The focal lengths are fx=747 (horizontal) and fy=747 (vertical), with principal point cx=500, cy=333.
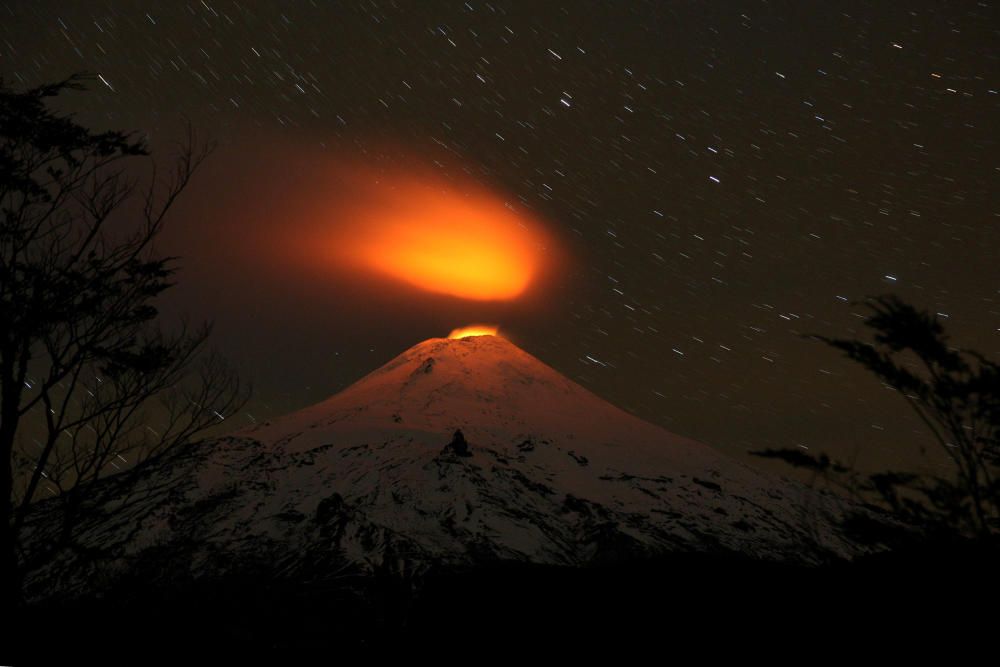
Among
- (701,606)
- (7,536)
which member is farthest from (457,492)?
(7,536)

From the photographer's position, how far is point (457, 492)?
14738 cm

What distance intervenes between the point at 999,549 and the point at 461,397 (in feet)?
586

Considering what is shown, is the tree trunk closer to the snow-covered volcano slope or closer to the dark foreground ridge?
the dark foreground ridge

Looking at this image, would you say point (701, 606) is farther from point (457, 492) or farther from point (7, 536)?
point (457, 492)

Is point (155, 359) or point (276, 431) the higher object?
point (155, 359)

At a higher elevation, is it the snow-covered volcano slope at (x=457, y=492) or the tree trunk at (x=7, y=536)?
the tree trunk at (x=7, y=536)

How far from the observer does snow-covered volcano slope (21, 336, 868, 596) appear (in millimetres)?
130625

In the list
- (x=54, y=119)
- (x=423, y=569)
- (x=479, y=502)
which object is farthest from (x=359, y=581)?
(x=54, y=119)

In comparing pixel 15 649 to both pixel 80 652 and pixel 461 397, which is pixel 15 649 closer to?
pixel 80 652

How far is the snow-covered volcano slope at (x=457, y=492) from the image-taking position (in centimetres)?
13062

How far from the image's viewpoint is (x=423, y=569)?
120 m

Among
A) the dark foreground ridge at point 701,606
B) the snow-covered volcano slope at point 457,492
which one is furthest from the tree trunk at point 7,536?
the snow-covered volcano slope at point 457,492

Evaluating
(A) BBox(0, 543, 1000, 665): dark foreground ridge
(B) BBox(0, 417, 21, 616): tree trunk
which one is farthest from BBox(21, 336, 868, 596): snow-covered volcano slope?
(B) BBox(0, 417, 21, 616): tree trunk

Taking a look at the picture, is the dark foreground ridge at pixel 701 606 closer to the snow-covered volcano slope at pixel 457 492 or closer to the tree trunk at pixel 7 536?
the tree trunk at pixel 7 536
